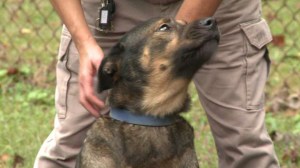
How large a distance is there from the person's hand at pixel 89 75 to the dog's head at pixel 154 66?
0.20 feet

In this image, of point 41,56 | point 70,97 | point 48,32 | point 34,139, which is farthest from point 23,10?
point 70,97

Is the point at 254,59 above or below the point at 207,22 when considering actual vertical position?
below

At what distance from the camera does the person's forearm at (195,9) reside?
460cm

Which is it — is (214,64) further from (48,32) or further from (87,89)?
(48,32)

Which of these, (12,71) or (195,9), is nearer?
(195,9)

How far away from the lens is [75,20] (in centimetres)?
468

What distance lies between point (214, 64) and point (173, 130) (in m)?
0.73

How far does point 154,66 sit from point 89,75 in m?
0.33

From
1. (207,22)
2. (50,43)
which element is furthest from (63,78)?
(50,43)

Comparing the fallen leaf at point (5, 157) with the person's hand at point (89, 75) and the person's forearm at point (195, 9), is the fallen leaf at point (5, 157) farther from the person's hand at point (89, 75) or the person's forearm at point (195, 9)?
the person's forearm at point (195, 9)

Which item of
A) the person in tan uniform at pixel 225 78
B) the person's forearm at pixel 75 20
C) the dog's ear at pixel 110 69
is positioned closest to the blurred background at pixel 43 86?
the person in tan uniform at pixel 225 78

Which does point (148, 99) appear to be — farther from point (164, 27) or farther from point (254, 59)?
point (254, 59)

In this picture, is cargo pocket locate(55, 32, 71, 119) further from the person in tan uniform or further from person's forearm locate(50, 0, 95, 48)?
person's forearm locate(50, 0, 95, 48)

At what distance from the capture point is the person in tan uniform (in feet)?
16.3
